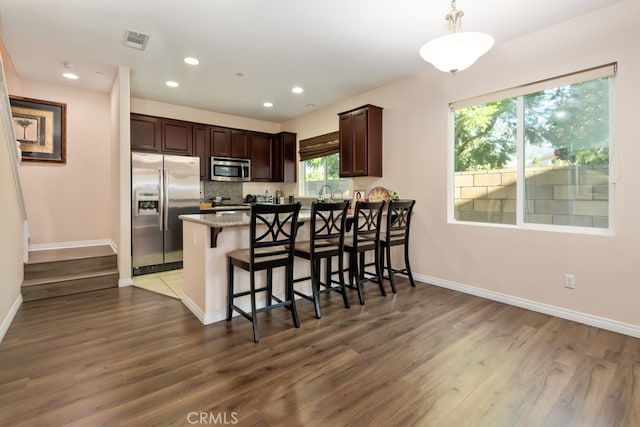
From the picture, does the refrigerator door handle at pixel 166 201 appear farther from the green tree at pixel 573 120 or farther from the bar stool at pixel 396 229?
the green tree at pixel 573 120

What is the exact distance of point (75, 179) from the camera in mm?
4750

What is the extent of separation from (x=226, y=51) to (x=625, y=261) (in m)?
4.25

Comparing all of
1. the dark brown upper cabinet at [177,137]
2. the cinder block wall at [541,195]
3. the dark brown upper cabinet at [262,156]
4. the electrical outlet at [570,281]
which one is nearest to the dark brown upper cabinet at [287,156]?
the dark brown upper cabinet at [262,156]

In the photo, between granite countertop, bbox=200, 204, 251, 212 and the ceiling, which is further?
granite countertop, bbox=200, 204, 251, 212

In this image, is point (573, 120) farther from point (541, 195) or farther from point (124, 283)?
point (124, 283)

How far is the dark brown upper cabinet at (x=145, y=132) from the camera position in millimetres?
4754

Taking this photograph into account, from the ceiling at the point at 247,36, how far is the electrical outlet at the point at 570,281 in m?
2.32

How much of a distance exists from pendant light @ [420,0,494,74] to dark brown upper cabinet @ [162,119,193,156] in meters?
4.34

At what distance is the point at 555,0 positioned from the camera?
2512mm

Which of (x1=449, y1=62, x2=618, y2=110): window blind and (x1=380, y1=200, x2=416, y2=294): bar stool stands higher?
(x1=449, y1=62, x2=618, y2=110): window blind

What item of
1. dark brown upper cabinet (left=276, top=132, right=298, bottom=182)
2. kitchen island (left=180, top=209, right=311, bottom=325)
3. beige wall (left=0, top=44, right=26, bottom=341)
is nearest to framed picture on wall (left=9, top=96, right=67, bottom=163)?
beige wall (left=0, top=44, right=26, bottom=341)

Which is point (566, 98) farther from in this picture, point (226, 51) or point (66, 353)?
point (66, 353)

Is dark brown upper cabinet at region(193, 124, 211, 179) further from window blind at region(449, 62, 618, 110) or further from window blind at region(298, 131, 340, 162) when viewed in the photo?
window blind at region(449, 62, 618, 110)

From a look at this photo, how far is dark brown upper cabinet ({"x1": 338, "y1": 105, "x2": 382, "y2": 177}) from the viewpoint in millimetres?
4410
